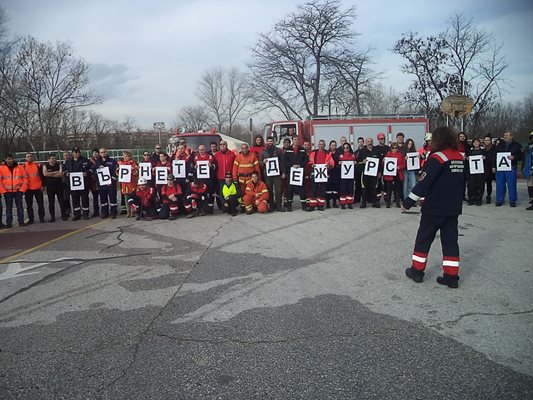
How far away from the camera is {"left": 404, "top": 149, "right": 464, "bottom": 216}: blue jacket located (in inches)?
194

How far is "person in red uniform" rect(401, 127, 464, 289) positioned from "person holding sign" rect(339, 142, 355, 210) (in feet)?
20.5

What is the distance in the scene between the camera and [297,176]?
36.8ft

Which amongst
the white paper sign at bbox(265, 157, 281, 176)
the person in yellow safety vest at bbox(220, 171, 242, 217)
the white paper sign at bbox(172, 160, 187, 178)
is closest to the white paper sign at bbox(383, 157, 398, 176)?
the white paper sign at bbox(265, 157, 281, 176)

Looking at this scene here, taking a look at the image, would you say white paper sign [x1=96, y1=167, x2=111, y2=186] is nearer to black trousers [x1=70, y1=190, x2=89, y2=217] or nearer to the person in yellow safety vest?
black trousers [x1=70, y1=190, x2=89, y2=217]

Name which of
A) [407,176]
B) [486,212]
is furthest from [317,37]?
[486,212]

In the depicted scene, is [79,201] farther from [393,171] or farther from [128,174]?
[393,171]

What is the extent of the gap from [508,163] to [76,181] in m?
12.3

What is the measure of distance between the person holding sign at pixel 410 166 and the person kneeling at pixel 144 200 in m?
7.47

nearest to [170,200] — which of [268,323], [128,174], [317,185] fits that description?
[128,174]

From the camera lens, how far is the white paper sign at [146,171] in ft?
35.9

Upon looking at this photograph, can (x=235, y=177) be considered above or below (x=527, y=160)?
below

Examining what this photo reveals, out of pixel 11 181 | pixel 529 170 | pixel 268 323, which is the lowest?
pixel 268 323

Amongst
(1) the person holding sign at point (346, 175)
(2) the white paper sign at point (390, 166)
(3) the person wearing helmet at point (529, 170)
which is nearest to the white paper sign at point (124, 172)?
(1) the person holding sign at point (346, 175)

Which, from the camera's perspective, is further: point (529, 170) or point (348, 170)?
point (348, 170)
